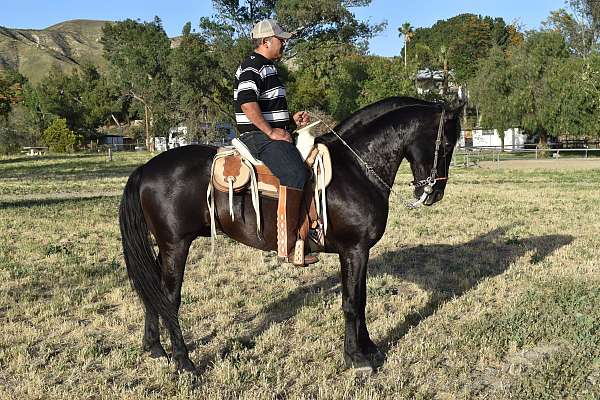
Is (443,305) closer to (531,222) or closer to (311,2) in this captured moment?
(531,222)

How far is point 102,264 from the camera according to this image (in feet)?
28.8

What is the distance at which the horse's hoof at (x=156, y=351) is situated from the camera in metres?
5.12

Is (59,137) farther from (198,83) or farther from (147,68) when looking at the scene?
(198,83)

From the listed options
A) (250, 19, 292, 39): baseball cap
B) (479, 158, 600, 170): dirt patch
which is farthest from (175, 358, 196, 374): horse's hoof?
(479, 158, 600, 170): dirt patch

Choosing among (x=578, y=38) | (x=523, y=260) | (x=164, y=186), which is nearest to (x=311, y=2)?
(x=578, y=38)

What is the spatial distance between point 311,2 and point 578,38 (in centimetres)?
3263

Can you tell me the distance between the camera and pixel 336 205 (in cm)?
486

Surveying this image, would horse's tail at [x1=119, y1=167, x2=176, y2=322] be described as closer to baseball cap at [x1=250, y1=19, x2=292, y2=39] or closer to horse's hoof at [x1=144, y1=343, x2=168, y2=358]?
horse's hoof at [x1=144, y1=343, x2=168, y2=358]

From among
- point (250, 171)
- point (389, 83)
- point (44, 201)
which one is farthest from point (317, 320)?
point (389, 83)

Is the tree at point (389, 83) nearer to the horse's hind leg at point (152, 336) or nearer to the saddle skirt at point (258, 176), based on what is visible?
the saddle skirt at point (258, 176)

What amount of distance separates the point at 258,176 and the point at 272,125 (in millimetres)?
499

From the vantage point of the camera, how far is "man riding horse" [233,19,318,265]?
462cm

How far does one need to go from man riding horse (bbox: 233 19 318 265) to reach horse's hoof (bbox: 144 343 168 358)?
159cm

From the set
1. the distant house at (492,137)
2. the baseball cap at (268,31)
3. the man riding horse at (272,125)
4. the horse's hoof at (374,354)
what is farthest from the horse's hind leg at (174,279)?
the distant house at (492,137)
